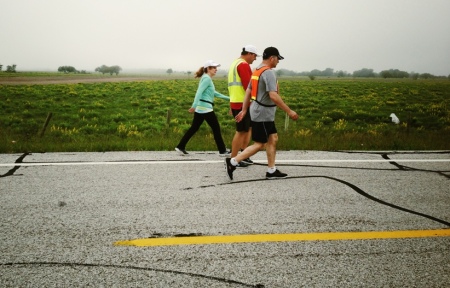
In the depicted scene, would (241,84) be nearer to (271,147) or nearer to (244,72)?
(244,72)

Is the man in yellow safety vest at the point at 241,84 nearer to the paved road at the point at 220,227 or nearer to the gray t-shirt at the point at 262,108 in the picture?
the paved road at the point at 220,227

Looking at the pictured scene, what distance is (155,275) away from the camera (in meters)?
2.57

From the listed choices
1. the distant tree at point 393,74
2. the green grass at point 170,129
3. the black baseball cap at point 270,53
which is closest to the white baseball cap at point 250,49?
the black baseball cap at point 270,53

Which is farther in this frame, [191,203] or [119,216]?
[191,203]

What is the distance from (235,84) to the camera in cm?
623

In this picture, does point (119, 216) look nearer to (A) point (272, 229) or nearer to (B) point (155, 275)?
(B) point (155, 275)

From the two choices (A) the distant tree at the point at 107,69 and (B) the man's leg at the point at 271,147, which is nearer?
(B) the man's leg at the point at 271,147

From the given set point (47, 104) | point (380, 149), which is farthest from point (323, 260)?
point (47, 104)

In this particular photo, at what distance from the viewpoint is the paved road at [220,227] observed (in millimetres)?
2600

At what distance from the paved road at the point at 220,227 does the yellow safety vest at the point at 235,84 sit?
1.32m

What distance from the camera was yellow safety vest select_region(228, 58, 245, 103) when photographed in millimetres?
6137

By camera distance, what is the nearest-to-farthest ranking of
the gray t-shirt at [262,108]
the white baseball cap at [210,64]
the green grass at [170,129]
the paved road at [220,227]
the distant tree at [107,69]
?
1. the paved road at [220,227]
2. the gray t-shirt at [262,108]
3. the white baseball cap at [210,64]
4. the green grass at [170,129]
5. the distant tree at [107,69]

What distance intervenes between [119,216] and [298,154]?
14.4 ft

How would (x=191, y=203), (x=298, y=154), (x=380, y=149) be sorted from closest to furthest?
1. (x=191, y=203)
2. (x=298, y=154)
3. (x=380, y=149)
